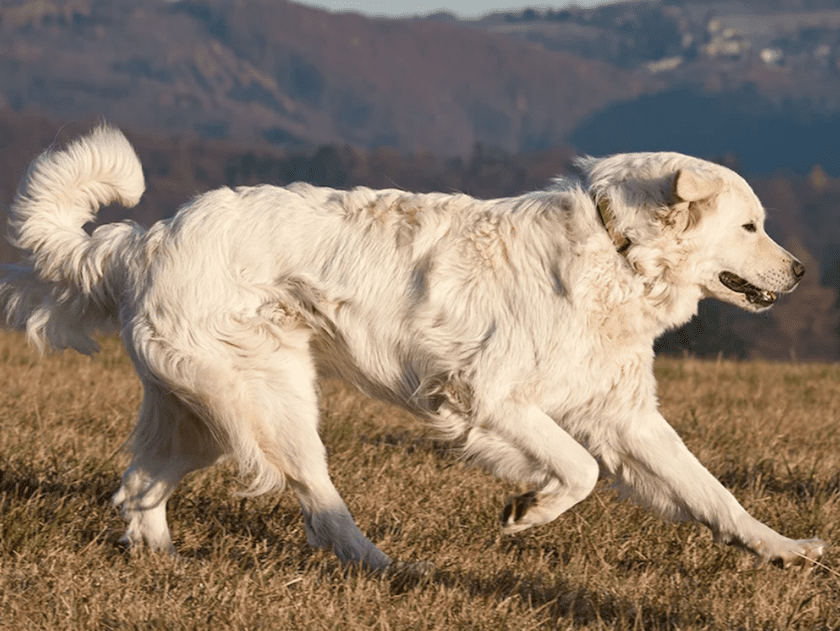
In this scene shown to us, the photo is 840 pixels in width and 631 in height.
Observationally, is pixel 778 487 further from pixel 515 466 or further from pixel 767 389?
pixel 767 389

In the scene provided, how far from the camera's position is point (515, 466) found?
374 cm

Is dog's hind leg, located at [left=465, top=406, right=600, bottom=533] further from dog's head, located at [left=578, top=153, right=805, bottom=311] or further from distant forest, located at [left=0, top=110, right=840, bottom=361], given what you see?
distant forest, located at [left=0, top=110, right=840, bottom=361]

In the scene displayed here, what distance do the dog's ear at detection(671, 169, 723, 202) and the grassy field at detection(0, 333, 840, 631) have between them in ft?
4.38

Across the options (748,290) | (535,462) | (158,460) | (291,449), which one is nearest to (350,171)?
(748,290)

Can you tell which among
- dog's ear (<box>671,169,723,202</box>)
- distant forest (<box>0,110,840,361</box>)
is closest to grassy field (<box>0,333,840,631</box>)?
dog's ear (<box>671,169,723,202</box>)

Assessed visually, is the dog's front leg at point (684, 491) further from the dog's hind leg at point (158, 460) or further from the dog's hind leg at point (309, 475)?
the dog's hind leg at point (158, 460)

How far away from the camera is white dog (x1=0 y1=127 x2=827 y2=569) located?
375 centimetres

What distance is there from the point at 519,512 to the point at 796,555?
1001 mm

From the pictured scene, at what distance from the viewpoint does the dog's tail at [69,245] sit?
158 inches

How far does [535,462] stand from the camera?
370 cm

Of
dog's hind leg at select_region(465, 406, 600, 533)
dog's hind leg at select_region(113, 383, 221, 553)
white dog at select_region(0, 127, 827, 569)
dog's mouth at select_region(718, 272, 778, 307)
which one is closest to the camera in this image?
dog's hind leg at select_region(465, 406, 600, 533)

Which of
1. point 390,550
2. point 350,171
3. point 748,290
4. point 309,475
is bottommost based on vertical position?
point 350,171

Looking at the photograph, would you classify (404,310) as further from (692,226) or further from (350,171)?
(350,171)

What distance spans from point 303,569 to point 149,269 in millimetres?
1233
